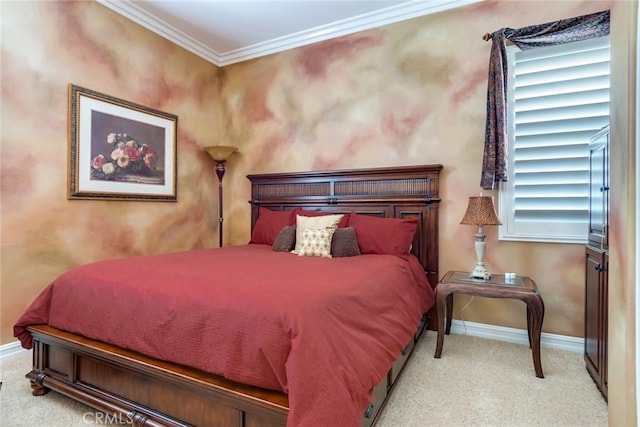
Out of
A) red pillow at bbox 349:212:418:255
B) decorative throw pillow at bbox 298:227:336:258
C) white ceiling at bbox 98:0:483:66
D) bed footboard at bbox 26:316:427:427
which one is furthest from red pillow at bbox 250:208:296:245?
white ceiling at bbox 98:0:483:66

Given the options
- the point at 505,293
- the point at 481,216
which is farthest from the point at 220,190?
the point at 505,293

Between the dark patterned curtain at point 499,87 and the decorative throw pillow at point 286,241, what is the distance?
170cm

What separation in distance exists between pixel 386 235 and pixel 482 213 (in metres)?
0.76

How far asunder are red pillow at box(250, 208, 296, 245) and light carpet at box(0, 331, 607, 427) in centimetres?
175

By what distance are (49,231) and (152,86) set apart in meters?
1.75

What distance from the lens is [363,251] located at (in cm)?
291

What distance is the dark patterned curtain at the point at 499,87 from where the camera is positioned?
2.60 meters

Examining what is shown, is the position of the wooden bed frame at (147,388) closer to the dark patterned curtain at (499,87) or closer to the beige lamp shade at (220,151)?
the dark patterned curtain at (499,87)

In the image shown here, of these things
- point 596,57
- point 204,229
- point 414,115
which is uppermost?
point 596,57

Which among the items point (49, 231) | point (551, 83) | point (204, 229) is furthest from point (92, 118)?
point (551, 83)

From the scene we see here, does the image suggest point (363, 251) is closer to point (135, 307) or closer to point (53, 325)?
point (135, 307)

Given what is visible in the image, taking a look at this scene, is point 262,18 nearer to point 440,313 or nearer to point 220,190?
point 220,190

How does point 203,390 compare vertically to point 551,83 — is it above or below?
below

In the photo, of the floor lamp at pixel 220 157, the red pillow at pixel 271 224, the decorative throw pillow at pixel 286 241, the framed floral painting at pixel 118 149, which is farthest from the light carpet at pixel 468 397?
the floor lamp at pixel 220 157
